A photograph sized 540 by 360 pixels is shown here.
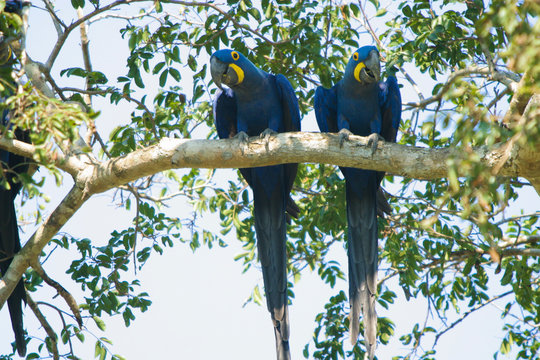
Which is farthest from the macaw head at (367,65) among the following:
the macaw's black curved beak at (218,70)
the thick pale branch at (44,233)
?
the thick pale branch at (44,233)

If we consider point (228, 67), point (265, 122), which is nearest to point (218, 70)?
point (228, 67)

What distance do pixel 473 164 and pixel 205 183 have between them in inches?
161

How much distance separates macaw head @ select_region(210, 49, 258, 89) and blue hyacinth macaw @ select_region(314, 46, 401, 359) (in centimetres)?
63

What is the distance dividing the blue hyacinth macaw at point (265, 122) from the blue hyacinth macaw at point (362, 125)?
32cm

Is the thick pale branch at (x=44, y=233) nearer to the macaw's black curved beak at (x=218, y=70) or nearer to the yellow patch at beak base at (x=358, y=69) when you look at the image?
the macaw's black curved beak at (x=218, y=70)

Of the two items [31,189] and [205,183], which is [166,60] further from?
[31,189]

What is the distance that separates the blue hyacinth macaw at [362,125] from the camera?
13.0 feet

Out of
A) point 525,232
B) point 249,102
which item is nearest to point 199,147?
point 249,102

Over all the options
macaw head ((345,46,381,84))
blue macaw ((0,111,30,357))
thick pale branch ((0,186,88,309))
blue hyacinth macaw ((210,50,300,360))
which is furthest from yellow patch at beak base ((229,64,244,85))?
blue macaw ((0,111,30,357))

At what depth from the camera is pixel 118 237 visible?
4449mm

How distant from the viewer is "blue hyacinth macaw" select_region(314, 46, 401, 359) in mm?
3973

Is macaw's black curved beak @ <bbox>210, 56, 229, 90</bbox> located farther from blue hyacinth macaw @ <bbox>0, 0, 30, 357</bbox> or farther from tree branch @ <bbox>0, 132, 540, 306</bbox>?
blue hyacinth macaw @ <bbox>0, 0, 30, 357</bbox>

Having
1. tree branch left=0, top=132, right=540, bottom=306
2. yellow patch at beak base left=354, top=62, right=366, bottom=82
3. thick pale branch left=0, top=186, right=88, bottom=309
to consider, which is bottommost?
thick pale branch left=0, top=186, right=88, bottom=309

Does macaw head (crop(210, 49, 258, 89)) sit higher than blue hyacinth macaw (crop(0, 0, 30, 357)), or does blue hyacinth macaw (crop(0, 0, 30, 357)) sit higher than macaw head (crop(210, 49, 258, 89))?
macaw head (crop(210, 49, 258, 89))
